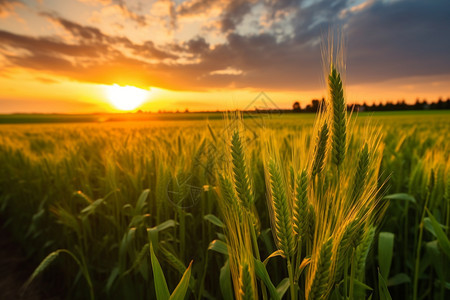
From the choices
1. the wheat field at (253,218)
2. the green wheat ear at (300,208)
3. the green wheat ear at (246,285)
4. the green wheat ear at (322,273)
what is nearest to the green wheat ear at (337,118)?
the wheat field at (253,218)

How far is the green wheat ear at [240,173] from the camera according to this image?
2.61 feet

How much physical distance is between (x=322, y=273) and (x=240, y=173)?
342 millimetres

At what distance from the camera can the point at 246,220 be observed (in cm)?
78

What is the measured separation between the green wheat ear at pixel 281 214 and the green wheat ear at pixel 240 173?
0.25 feet

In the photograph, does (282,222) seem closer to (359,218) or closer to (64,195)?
(359,218)

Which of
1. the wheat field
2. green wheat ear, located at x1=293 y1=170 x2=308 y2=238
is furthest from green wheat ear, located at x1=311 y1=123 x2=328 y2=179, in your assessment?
green wheat ear, located at x1=293 y1=170 x2=308 y2=238

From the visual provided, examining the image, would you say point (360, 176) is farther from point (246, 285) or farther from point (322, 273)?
point (246, 285)

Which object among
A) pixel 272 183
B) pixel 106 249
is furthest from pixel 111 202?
pixel 272 183

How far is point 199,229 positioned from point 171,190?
0.49m

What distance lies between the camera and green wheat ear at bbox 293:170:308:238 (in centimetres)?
69

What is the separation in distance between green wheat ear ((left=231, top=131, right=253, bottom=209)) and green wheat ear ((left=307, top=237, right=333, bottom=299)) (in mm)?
236

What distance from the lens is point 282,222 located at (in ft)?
2.32

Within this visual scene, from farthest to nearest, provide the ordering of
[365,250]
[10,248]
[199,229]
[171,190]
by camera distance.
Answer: [10,248]
[199,229]
[171,190]
[365,250]

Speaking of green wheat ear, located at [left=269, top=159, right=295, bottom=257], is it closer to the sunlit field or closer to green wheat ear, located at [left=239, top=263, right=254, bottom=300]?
the sunlit field
